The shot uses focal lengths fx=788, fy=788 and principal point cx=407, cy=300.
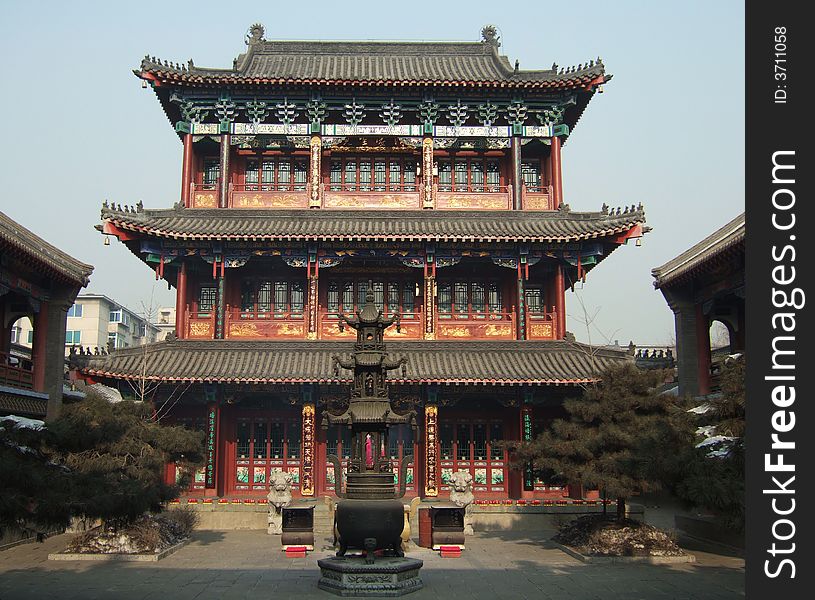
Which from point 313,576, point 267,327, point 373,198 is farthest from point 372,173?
point 313,576

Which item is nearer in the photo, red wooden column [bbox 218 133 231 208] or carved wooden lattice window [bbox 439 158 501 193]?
red wooden column [bbox 218 133 231 208]

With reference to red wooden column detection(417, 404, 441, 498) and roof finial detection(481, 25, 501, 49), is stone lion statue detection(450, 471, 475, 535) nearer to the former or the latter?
red wooden column detection(417, 404, 441, 498)

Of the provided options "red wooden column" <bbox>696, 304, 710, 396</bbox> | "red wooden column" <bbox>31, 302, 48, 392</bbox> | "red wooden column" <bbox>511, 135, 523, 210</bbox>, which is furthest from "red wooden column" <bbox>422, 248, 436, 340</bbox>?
"red wooden column" <bbox>31, 302, 48, 392</bbox>

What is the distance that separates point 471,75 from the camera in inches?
1141

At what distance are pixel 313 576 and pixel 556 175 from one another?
16695 millimetres

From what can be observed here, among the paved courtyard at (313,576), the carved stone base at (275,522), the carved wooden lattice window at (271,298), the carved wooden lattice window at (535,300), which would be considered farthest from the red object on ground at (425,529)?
the carved wooden lattice window at (535,300)

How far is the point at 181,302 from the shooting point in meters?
25.7

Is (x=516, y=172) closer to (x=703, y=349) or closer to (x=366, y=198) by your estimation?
(x=366, y=198)

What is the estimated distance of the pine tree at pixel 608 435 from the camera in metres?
17.4

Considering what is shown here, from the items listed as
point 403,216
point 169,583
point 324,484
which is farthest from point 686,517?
point 169,583

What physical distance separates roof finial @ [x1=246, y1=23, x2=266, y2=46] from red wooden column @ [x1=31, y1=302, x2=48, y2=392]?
12784mm

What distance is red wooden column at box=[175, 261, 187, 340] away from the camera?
25.5 m

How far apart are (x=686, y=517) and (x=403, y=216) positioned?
12983 mm

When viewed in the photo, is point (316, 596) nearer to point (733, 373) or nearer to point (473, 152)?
point (733, 373)
